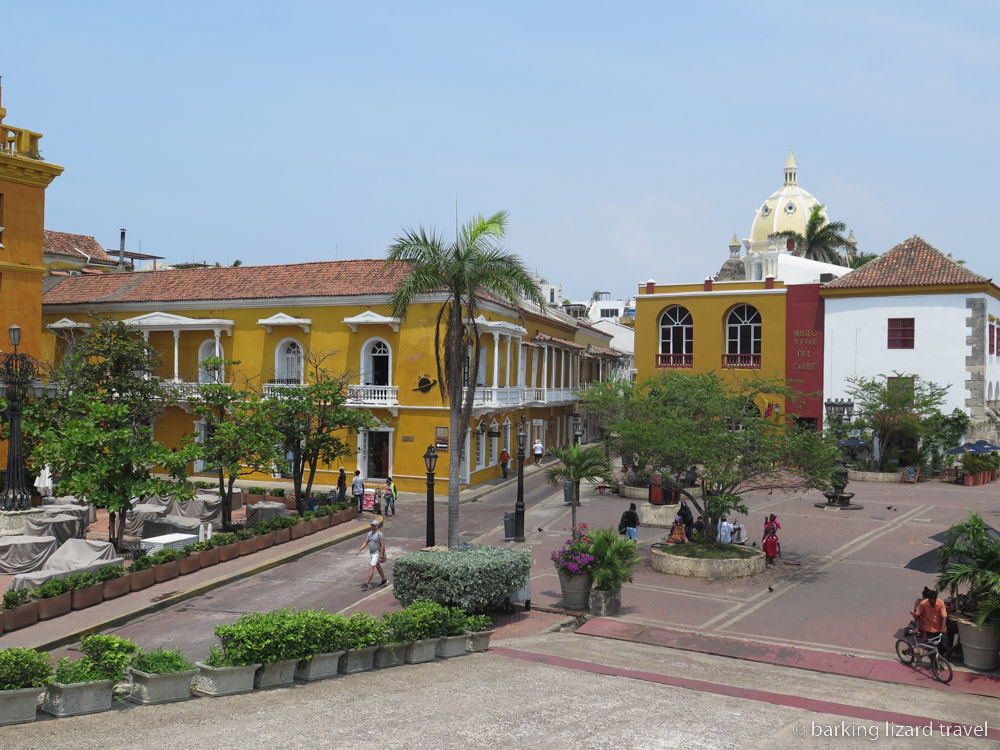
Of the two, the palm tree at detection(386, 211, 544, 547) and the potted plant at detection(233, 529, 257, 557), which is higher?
the palm tree at detection(386, 211, 544, 547)

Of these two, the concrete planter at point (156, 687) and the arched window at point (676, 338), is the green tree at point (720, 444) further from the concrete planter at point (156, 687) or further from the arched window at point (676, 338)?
the arched window at point (676, 338)

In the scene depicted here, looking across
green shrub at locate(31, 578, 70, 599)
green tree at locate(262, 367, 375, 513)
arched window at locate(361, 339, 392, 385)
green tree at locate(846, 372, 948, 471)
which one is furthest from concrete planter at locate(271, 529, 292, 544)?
green tree at locate(846, 372, 948, 471)

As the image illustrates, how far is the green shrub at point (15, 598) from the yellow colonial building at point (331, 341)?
16.1m

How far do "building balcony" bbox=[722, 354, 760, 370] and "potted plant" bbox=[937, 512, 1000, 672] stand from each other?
92.2ft

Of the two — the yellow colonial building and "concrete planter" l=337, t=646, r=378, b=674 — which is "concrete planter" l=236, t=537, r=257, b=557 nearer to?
the yellow colonial building

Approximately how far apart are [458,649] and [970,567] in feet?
27.5

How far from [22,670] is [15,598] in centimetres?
898

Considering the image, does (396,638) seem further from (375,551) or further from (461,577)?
(375,551)

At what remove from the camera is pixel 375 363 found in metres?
35.4

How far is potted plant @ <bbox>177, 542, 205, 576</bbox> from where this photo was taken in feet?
68.6

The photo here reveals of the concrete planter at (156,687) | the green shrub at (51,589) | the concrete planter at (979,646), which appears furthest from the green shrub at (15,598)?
the concrete planter at (979,646)

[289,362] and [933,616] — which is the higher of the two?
[289,362]

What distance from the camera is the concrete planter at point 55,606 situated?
17.3 m

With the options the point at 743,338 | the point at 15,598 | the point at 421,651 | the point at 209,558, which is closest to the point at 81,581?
the point at 15,598
